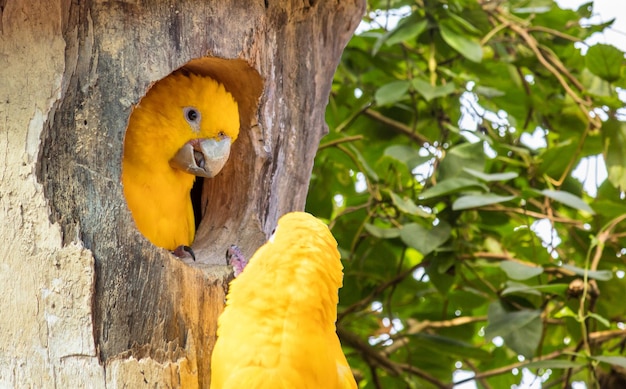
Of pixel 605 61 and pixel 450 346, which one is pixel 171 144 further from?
pixel 605 61

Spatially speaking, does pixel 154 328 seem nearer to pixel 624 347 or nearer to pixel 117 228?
pixel 117 228

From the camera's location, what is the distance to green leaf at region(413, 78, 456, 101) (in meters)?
2.91

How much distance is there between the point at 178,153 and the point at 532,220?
151cm

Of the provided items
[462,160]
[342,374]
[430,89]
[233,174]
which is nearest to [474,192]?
[462,160]

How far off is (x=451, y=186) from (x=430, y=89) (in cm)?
39

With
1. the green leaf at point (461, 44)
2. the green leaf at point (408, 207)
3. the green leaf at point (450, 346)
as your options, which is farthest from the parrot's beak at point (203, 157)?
the green leaf at point (450, 346)

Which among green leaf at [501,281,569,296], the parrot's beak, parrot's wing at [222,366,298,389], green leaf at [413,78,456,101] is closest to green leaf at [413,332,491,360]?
green leaf at [501,281,569,296]

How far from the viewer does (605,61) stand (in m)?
2.91

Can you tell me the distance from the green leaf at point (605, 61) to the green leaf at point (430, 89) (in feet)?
1.56

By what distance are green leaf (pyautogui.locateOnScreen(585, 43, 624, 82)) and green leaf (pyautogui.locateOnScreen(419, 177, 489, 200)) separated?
61 centimetres

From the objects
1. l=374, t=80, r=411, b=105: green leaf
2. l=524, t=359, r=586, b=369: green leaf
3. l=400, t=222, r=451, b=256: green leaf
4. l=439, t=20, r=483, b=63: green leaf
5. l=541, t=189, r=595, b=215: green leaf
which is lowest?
l=524, t=359, r=586, b=369: green leaf

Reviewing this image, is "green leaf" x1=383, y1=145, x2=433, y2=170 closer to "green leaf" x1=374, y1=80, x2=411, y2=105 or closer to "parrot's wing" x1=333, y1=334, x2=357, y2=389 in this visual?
"green leaf" x1=374, y1=80, x2=411, y2=105

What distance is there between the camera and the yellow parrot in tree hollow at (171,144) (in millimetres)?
2389

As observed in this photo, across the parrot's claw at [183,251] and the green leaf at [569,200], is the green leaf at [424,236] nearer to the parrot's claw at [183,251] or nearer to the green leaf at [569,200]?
the green leaf at [569,200]
